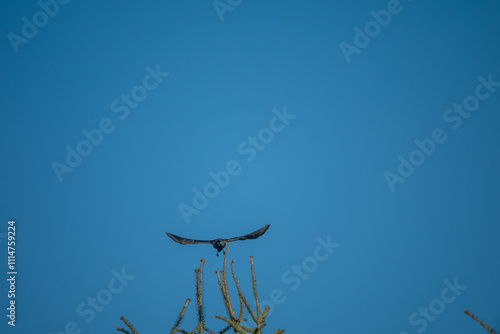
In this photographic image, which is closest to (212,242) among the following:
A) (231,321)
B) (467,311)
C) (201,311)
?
(201,311)

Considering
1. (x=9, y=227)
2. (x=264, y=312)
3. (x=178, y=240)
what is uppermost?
(x=9, y=227)

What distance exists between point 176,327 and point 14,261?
44.1ft

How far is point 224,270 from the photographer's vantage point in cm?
461

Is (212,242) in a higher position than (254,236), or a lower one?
higher

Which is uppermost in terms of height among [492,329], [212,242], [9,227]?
[9,227]

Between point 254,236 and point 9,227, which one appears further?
point 9,227

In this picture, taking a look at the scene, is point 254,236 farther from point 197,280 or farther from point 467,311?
point 467,311

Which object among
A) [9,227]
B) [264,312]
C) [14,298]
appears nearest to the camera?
[264,312]

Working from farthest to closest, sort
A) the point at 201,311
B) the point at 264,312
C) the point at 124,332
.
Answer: the point at 201,311 < the point at 124,332 < the point at 264,312

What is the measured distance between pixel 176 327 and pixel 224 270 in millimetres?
939

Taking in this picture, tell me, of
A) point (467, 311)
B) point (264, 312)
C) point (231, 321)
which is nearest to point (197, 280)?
point (231, 321)

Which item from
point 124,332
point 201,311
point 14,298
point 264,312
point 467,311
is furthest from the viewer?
point 14,298

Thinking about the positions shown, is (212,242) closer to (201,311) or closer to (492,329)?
(201,311)

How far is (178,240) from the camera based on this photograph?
9.23 m
